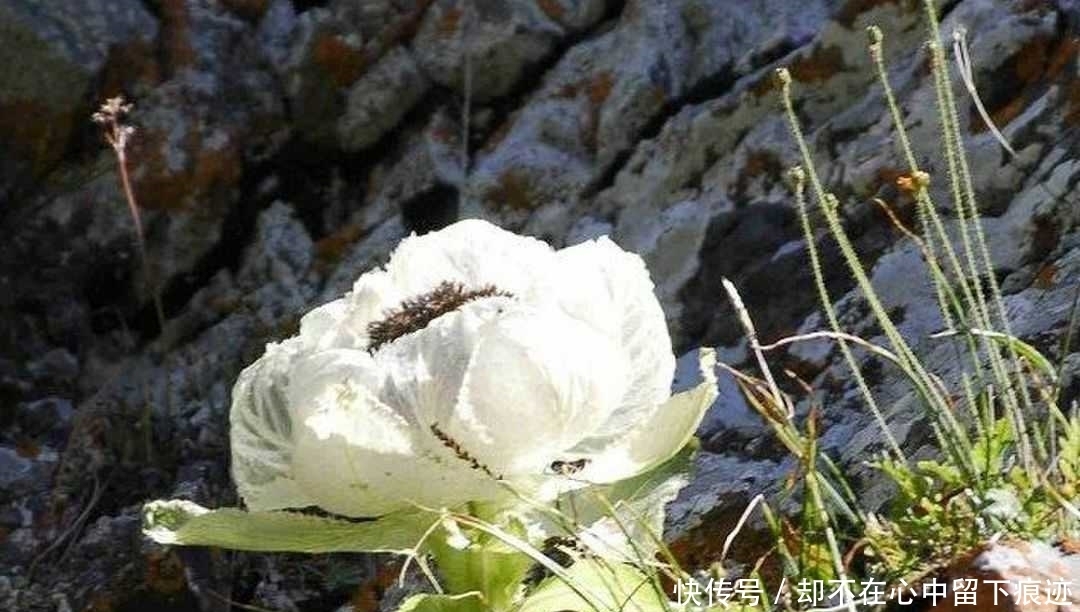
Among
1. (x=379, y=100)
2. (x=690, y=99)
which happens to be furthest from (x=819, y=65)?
(x=379, y=100)

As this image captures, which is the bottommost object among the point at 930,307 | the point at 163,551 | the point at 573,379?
the point at 163,551

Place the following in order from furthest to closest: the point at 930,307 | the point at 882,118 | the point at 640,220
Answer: the point at 640,220 → the point at 882,118 → the point at 930,307

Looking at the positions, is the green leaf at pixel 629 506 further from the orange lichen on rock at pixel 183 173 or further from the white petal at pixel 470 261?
the orange lichen on rock at pixel 183 173

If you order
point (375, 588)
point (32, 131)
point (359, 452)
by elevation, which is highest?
point (32, 131)

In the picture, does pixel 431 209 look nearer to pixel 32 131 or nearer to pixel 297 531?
pixel 32 131

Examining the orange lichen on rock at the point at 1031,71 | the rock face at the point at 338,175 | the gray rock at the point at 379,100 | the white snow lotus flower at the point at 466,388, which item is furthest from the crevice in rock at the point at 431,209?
A: the white snow lotus flower at the point at 466,388

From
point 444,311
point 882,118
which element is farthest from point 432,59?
point 444,311

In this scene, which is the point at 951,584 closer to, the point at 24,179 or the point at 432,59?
the point at 432,59
